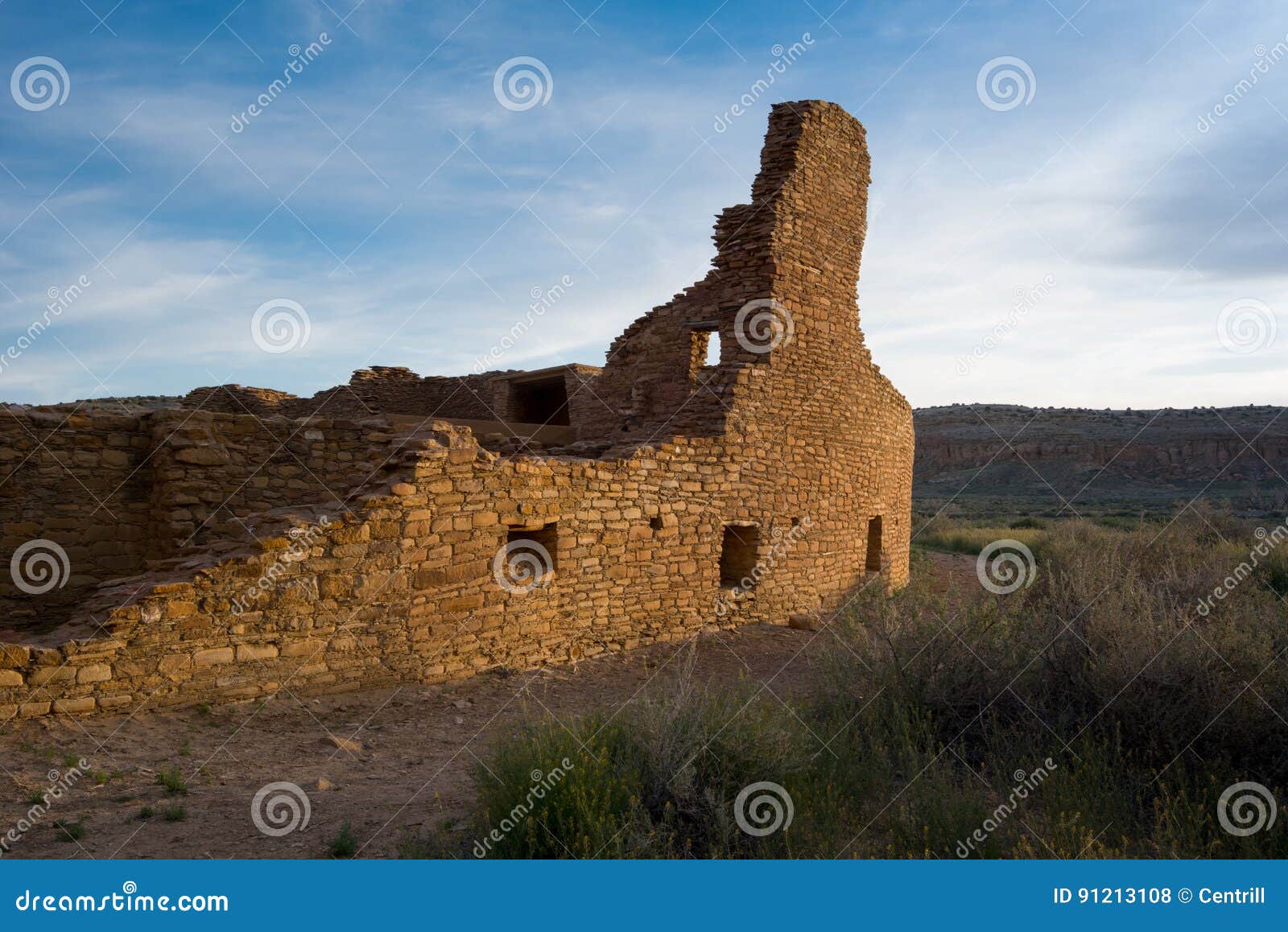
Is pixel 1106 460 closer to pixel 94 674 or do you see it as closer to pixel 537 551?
pixel 537 551

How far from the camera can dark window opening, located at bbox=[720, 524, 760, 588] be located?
10.1 metres

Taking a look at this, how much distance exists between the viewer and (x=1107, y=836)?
13.3 feet

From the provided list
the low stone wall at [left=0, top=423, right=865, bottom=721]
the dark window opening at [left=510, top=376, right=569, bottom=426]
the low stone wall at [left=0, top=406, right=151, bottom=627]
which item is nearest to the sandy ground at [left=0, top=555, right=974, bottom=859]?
the low stone wall at [left=0, top=423, right=865, bottom=721]

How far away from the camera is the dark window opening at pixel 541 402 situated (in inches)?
576

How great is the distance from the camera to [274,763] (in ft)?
16.5

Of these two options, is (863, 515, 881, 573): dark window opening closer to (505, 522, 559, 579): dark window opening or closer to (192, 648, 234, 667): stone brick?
(505, 522, 559, 579): dark window opening

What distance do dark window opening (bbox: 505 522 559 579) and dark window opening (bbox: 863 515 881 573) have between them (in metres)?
6.43

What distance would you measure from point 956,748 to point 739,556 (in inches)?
199

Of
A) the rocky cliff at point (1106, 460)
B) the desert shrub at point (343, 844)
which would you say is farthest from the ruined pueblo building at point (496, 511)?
the rocky cliff at point (1106, 460)

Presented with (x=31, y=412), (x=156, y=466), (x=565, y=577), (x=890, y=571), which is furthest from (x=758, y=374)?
(x=31, y=412)

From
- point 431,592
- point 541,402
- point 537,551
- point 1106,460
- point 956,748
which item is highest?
point 1106,460

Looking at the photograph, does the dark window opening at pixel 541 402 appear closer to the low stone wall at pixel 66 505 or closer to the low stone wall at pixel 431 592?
the low stone wall at pixel 431 592

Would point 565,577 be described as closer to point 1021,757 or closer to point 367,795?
point 367,795

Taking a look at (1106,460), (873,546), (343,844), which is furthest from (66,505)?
(1106,460)
